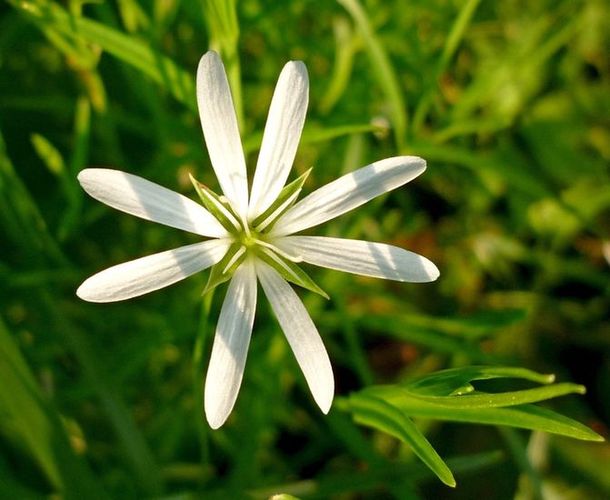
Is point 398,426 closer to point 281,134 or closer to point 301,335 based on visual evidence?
point 301,335

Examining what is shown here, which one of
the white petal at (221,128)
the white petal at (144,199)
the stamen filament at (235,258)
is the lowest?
the stamen filament at (235,258)

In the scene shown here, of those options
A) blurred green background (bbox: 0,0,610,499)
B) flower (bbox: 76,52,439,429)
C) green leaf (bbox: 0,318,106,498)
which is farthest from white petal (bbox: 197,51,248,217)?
green leaf (bbox: 0,318,106,498)

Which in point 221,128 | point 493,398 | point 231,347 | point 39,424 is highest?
point 221,128

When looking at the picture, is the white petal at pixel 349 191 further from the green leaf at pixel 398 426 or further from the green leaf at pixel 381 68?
the green leaf at pixel 381 68

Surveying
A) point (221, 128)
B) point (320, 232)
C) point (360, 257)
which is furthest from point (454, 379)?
point (320, 232)

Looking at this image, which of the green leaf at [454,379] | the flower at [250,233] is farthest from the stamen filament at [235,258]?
the green leaf at [454,379]

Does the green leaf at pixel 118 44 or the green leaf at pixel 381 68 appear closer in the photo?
the green leaf at pixel 118 44
